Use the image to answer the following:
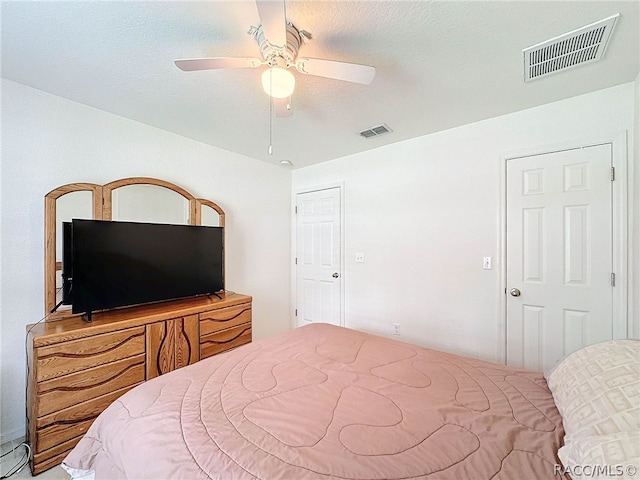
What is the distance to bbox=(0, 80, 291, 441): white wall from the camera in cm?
184

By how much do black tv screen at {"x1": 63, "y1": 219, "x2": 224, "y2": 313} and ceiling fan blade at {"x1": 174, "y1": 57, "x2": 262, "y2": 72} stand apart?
4.36ft

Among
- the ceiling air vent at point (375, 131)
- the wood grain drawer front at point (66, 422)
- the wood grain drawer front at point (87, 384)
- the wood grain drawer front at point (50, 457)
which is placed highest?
the ceiling air vent at point (375, 131)

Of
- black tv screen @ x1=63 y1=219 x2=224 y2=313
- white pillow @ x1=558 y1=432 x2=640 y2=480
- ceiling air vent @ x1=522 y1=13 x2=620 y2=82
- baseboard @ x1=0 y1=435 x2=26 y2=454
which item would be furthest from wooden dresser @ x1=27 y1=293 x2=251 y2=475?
ceiling air vent @ x1=522 y1=13 x2=620 y2=82

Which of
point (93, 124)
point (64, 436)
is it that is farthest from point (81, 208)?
point (64, 436)

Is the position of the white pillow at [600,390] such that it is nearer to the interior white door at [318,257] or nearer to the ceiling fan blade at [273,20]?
the ceiling fan blade at [273,20]

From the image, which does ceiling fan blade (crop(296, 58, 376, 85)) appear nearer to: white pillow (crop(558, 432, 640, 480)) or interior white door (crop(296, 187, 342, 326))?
white pillow (crop(558, 432, 640, 480))

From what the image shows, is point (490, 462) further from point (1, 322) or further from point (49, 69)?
point (49, 69)

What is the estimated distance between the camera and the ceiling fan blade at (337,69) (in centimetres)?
133

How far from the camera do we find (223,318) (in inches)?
97.2

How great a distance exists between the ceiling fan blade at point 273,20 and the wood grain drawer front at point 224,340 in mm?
2189

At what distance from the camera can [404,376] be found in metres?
1.28

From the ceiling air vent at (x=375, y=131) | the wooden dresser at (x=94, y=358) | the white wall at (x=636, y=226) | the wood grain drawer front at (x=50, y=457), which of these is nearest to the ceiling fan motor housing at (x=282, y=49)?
the ceiling air vent at (x=375, y=131)

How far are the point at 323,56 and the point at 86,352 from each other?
7.67 feet

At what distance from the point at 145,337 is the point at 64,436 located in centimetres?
65
